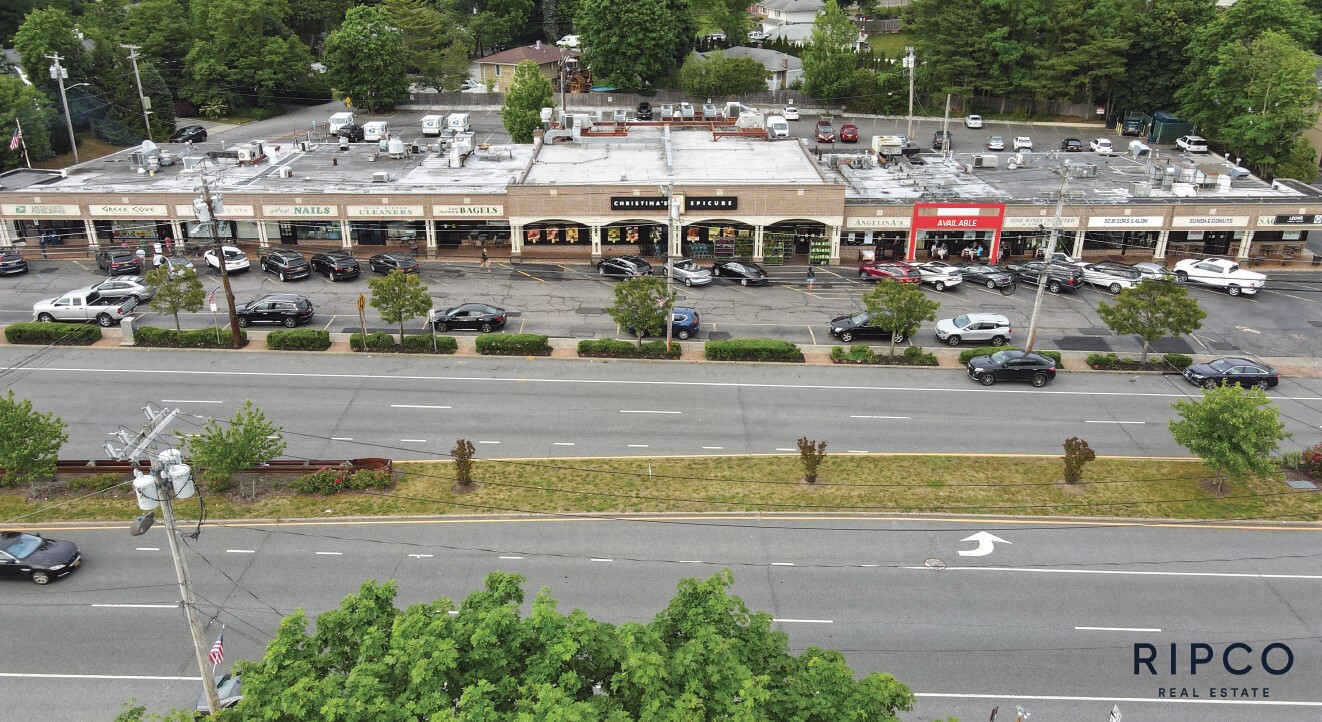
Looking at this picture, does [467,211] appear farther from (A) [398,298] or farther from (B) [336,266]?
(A) [398,298]

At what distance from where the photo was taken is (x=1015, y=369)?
1686 inches

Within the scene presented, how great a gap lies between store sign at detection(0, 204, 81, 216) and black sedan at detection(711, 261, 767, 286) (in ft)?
132

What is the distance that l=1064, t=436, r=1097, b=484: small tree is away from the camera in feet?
113

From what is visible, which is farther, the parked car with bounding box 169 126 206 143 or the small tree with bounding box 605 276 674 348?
the parked car with bounding box 169 126 206 143

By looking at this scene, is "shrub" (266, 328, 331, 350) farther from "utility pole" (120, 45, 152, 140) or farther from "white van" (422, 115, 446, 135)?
"utility pole" (120, 45, 152, 140)

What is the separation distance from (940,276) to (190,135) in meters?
67.3

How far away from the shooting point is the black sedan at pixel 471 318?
1892 inches

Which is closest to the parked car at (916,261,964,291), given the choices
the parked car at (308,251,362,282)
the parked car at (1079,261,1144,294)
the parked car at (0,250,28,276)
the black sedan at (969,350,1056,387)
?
the parked car at (1079,261,1144,294)

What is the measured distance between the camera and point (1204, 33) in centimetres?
8256

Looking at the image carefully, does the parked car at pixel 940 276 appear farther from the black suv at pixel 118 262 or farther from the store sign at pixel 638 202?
the black suv at pixel 118 262

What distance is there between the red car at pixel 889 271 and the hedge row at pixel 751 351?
41.4 feet

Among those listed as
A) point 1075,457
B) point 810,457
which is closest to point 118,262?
point 810,457

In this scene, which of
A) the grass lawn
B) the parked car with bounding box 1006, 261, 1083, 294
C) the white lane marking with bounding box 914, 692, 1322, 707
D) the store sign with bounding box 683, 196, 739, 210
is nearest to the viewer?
the white lane marking with bounding box 914, 692, 1322, 707

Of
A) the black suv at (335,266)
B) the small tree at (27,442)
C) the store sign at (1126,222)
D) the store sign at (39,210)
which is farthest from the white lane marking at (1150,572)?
the store sign at (39,210)
